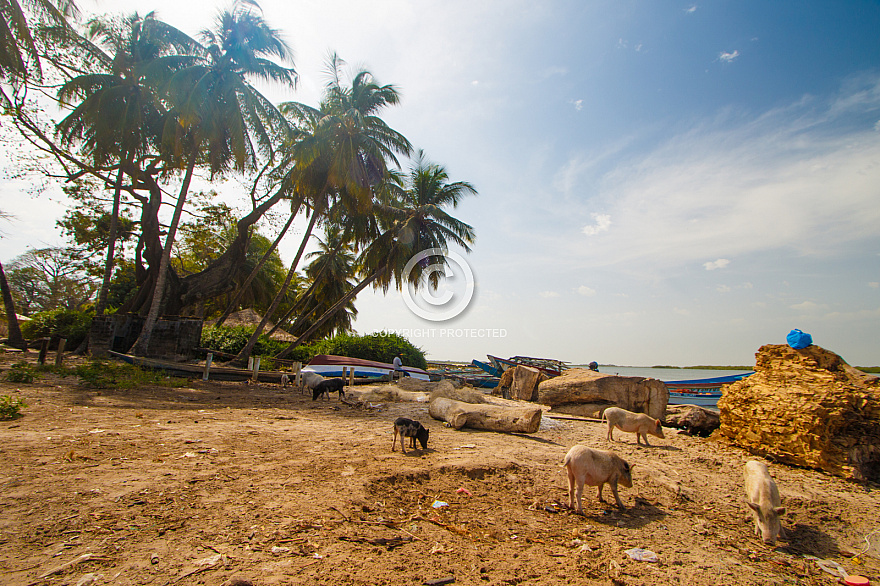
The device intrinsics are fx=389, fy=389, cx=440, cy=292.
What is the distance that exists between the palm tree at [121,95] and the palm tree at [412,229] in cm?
1161

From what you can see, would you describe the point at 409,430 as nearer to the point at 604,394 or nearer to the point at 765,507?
the point at 765,507

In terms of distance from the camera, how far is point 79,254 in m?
26.1

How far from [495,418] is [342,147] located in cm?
1644

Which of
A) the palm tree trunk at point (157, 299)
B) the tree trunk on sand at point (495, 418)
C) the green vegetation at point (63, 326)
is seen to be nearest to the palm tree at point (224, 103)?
the palm tree trunk at point (157, 299)

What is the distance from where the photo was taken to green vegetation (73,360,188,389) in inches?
399

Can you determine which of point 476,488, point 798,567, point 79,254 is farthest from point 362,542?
point 79,254

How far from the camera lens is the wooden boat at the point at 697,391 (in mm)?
18656

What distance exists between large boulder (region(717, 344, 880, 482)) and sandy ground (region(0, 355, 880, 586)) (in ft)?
1.27

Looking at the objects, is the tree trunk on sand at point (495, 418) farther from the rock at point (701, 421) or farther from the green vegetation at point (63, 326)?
the green vegetation at point (63, 326)

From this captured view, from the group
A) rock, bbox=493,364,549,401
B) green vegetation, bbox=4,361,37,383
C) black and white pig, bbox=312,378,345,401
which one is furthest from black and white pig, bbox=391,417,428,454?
green vegetation, bbox=4,361,37,383

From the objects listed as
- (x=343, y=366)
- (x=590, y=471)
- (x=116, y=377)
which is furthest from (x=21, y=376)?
(x=590, y=471)

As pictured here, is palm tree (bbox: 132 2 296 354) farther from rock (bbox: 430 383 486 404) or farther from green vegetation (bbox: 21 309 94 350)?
rock (bbox: 430 383 486 404)

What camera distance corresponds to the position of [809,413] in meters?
6.38

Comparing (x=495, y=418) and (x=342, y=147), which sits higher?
(x=342, y=147)
